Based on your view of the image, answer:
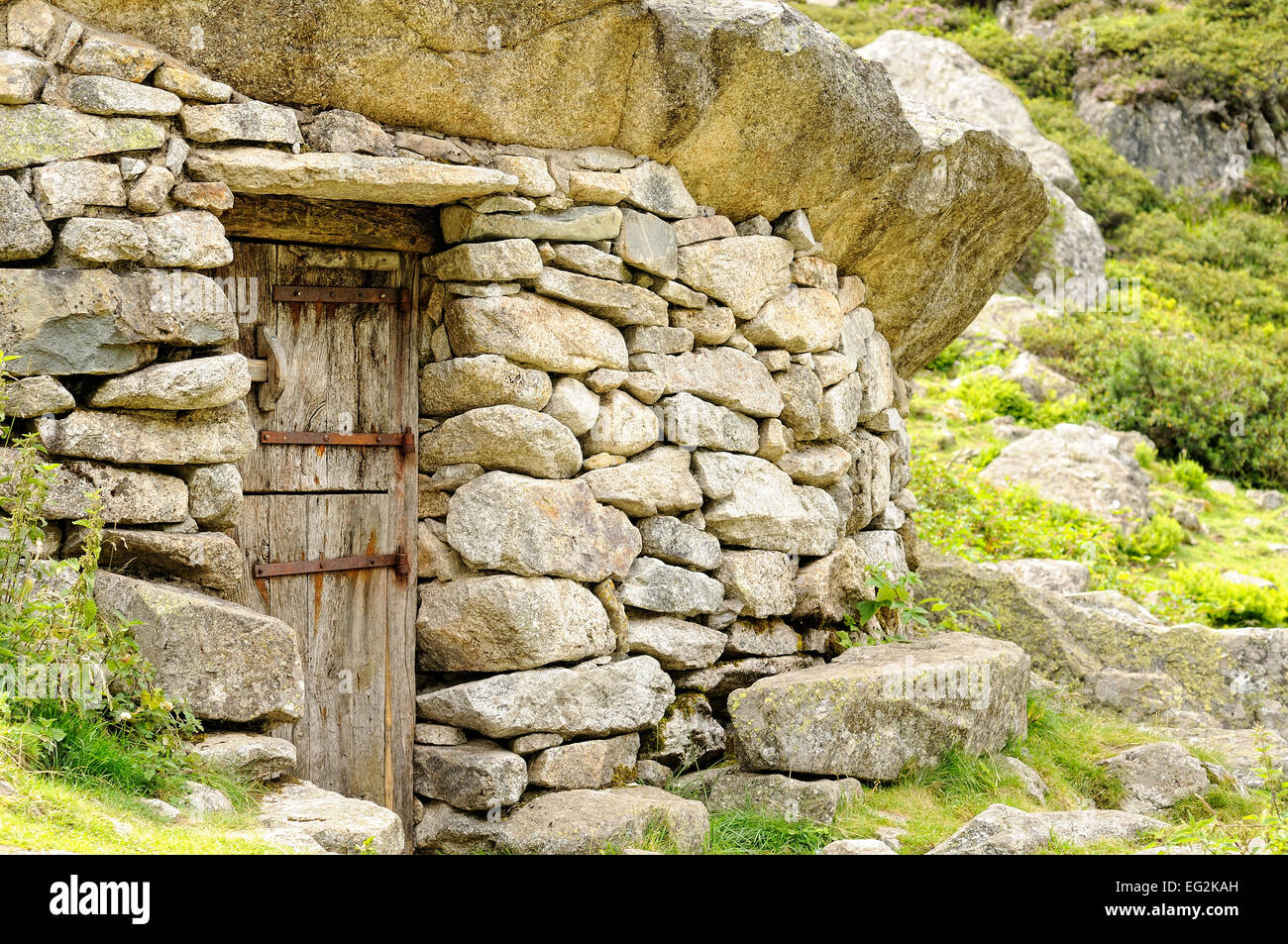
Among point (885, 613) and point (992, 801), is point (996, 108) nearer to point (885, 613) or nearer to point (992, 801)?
point (885, 613)

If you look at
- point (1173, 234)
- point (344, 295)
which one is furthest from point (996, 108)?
point (344, 295)

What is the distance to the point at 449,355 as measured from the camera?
4.54m

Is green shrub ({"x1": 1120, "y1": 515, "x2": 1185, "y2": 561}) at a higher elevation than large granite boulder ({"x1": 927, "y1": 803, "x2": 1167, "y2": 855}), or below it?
below

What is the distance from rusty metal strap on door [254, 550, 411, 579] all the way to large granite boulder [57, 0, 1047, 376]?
1603 mm

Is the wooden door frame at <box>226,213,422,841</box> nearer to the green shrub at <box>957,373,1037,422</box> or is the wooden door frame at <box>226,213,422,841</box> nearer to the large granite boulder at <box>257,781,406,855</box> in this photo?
the large granite boulder at <box>257,781,406,855</box>

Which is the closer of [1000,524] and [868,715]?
[868,715]

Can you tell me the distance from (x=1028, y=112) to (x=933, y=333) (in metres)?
12.3

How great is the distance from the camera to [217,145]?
378 cm

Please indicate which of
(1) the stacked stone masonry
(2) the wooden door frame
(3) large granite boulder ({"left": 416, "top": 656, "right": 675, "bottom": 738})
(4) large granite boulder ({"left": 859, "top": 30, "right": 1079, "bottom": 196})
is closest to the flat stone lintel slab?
(1) the stacked stone masonry

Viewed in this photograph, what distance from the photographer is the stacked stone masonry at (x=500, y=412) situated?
3436 millimetres

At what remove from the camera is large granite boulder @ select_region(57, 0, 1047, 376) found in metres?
3.84

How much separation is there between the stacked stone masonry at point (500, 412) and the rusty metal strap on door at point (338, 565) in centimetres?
10

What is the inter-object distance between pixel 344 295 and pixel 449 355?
45 centimetres
